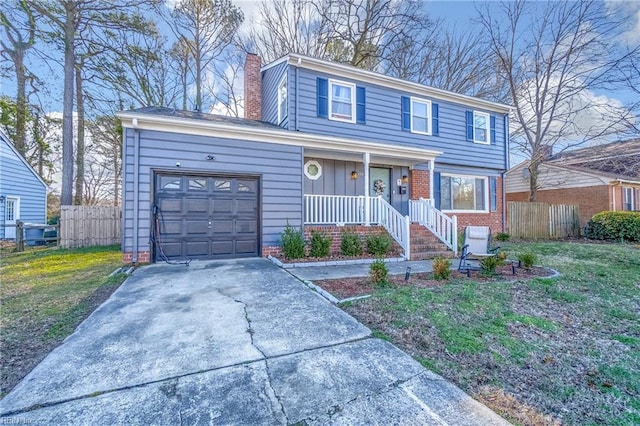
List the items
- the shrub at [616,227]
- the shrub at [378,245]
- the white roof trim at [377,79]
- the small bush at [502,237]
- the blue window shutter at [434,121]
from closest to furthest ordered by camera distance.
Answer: the shrub at [378,245]
the white roof trim at [377,79]
the blue window shutter at [434,121]
the small bush at [502,237]
the shrub at [616,227]

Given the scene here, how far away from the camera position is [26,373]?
97.1 inches

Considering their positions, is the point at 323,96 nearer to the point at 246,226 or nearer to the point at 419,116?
the point at 419,116

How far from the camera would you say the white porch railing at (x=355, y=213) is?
8211 millimetres

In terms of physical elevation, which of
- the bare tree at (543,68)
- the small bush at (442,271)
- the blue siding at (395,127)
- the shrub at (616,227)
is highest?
the bare tree at (543,68)

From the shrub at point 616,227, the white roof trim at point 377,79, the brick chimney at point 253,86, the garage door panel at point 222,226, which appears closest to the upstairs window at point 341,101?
the white roof trim at point 377,79

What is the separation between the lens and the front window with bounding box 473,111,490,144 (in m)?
12.2

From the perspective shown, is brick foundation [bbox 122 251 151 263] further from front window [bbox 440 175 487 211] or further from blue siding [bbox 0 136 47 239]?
blue siding [bbox 0 136 47 239]

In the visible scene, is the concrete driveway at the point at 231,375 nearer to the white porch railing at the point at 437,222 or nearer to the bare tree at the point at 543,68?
the white porch railing at the point at 437,222

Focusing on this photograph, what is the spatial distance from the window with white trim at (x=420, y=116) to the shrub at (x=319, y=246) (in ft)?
20.6

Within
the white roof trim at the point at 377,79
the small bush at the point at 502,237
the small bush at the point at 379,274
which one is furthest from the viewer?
the small bush at the point at 502,237

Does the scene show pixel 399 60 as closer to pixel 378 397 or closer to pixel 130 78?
pixel 130 78

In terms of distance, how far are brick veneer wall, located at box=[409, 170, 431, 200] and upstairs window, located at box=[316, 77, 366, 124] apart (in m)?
2.84

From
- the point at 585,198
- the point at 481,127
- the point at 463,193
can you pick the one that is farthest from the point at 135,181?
the point at 585,198

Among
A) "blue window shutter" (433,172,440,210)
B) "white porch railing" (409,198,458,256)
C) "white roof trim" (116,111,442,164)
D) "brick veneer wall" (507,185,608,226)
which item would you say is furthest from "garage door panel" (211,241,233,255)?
"brick veneer wall" (507,185,608,226)
